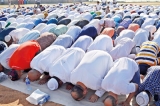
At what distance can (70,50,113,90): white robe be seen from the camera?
3.35m

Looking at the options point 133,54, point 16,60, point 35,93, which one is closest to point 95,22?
point 133,54

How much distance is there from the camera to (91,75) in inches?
132

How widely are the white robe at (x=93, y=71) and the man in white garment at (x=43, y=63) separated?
0.72m

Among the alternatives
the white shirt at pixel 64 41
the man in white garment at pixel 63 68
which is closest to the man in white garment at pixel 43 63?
the man in white garment at pixel 63 68

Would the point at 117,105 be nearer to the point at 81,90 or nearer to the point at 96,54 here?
the point at 81,90

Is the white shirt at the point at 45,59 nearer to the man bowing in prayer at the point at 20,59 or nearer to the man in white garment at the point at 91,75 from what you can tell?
the man bowing in prayer at the point at 20,59

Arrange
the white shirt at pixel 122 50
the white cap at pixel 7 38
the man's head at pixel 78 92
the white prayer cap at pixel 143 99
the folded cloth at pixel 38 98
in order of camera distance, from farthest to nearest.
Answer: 1. the white cap at pixel 7 38
2. the white shirt at pixel 122 50
3. the folded cloth at pixel 38 98
4. the man's head at pixel 78 92
5. the white prayer cap at pixel 143 99

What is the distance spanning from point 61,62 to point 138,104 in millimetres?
1444

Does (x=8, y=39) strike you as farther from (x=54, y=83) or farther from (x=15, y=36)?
(x=54, y=83)

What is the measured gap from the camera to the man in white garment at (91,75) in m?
3.36

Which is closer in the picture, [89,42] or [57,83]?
[57,83]

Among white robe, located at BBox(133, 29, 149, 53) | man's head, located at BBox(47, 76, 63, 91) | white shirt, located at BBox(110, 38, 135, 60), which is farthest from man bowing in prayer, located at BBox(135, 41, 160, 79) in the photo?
man's head, located at BBox(47, 76, 63, 91)

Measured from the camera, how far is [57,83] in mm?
3809

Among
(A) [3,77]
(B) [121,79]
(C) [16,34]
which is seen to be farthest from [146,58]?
(C) [16,34]
